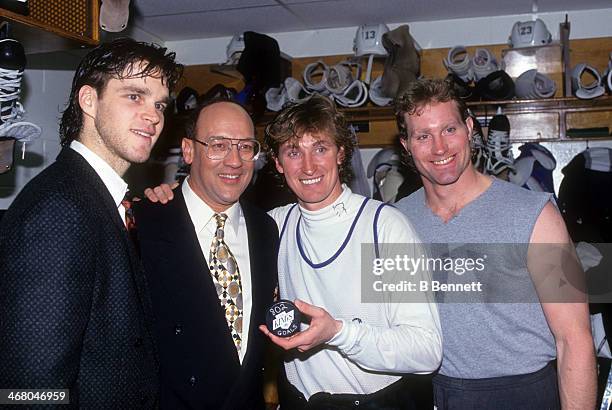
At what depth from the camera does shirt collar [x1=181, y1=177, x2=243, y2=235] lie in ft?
6.86

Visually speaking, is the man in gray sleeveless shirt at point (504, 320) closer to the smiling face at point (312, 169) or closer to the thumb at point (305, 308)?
the smiling face at point (312, 169)

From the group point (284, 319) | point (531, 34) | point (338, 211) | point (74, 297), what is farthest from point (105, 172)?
point (531, 34)

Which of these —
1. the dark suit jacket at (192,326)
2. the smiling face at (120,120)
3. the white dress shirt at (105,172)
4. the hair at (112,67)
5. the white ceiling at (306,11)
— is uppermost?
the white ceiling at (306,11)

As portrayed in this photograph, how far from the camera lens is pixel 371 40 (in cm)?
422

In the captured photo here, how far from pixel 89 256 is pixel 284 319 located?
1.79 feet

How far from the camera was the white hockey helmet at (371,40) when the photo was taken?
13.8 feet

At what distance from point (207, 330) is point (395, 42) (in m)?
2.83

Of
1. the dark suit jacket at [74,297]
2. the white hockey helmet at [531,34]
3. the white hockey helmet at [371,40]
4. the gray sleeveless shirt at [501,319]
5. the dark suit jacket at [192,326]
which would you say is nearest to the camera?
the dark suit jacket at [74,297]

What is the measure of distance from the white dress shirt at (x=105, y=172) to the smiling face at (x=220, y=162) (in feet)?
1.40

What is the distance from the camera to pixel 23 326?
1.32 metres

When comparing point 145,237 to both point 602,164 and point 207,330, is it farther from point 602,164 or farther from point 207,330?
point 602,164

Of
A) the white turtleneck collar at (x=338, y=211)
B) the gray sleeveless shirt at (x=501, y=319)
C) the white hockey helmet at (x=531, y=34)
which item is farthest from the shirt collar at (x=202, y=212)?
the white hockey helmet at (x=531, y=34)

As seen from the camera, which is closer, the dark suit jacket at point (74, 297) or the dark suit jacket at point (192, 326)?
the dark suit jacket at point (74, 297)

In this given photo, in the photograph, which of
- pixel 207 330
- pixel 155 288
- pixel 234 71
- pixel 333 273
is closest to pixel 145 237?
pixel 155 288
